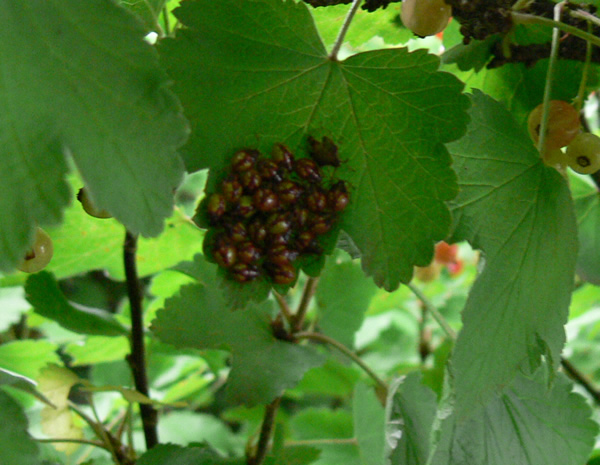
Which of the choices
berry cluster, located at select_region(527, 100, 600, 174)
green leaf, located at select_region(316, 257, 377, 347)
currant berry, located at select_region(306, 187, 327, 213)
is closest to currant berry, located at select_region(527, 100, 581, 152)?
berry cluster, located at select_region(527, 100, 600, 174)

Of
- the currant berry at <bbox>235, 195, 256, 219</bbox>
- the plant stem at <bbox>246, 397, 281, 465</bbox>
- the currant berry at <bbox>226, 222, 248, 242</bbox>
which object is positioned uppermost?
the currant berry at <bbox>235, 195, 256, 219</bbox>

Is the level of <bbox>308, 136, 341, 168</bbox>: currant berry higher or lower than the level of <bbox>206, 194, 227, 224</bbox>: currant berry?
higher

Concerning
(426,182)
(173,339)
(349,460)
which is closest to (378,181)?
(426,182)

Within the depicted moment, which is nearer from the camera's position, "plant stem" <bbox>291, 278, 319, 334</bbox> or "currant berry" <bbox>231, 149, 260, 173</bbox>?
"currant berry" <bbox>231, 149, 260, 173</bbox>

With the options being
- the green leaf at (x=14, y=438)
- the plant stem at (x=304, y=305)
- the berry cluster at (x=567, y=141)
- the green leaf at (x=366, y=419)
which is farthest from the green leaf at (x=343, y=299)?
the green leaf at (x=14, y=438)

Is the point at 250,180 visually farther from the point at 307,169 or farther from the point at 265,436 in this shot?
the point at 265,436

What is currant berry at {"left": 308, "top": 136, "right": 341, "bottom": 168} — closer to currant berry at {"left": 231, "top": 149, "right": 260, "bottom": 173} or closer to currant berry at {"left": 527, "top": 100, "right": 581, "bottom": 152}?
currant berry at {"left": 231, "top": 149, "right": 260, "bottom": 173}
